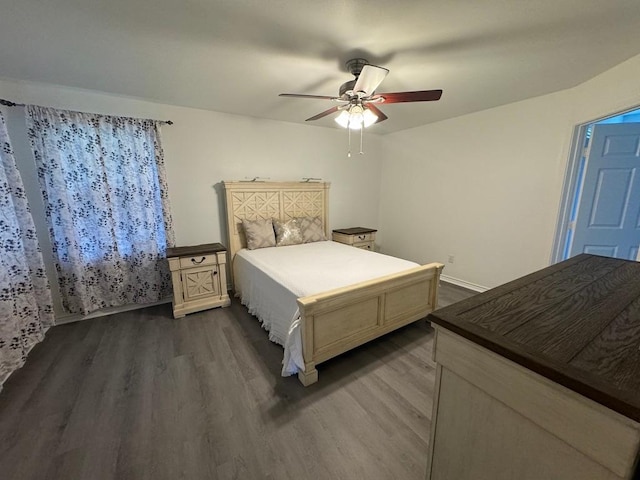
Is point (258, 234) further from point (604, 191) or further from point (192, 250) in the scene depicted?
point (604, 191)

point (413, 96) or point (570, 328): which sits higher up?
point (413, 96)

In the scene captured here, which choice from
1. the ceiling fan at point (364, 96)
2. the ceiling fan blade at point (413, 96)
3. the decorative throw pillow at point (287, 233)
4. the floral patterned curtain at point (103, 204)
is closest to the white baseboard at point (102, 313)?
the floral patterned curtain at point (103, 204)

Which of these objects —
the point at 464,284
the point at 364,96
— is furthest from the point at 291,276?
the point at 464,284

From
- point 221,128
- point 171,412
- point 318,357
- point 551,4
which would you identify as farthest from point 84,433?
point 551,4

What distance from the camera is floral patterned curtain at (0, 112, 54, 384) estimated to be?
2.00 metres

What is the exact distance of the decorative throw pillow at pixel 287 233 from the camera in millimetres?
3465

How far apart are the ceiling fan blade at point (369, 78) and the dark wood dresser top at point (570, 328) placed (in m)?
1.52

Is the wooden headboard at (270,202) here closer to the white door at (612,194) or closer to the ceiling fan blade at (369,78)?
the ceiling fan blade at (369,78)

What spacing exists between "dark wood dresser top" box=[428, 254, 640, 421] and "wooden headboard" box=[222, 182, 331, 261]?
9.64 ft

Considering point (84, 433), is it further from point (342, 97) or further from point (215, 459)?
point (342, 97)

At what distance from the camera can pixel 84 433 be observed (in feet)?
4.98

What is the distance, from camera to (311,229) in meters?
3.73

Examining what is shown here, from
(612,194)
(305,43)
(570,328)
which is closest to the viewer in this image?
(570,328)

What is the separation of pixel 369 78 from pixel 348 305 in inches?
65.4
